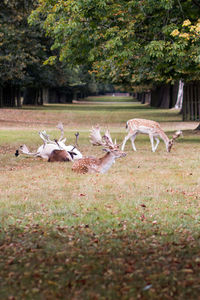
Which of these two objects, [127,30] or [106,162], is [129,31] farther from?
[106,162]

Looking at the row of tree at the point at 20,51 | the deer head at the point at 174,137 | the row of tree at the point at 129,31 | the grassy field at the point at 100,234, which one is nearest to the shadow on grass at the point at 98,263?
the grassy field at the point at 100,234

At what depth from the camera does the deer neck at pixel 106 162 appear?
1141 centimetres

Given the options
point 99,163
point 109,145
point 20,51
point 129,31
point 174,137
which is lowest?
point 99,163

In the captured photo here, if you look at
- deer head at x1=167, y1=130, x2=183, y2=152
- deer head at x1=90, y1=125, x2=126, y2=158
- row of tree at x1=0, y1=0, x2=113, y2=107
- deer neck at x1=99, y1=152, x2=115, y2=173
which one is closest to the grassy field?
deer neck at x1=99, y1=152, x2=115, y2=173

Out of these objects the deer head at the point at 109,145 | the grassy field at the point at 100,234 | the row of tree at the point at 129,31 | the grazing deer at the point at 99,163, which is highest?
the row of tree at the point at 129,31

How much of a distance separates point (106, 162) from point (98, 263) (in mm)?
5903

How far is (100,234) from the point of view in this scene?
673cm

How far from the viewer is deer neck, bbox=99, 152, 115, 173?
37.4ft

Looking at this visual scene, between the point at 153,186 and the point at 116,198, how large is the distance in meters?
1.38

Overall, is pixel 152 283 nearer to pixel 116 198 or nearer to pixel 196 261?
pixel 196 261

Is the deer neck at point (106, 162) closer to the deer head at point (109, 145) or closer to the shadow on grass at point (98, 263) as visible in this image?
the deer head at point (109, 145)

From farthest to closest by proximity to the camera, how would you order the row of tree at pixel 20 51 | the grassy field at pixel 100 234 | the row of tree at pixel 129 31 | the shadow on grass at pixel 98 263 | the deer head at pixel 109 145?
the row of tree at pixel 20 51, the row of tree at pixel 129 31, the deer head at pixel 109 145, the grassy field at pixel 100 234, the shadow on grass at pixel 98 263

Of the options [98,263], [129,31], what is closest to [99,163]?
[98,263]

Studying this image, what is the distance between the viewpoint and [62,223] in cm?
724
